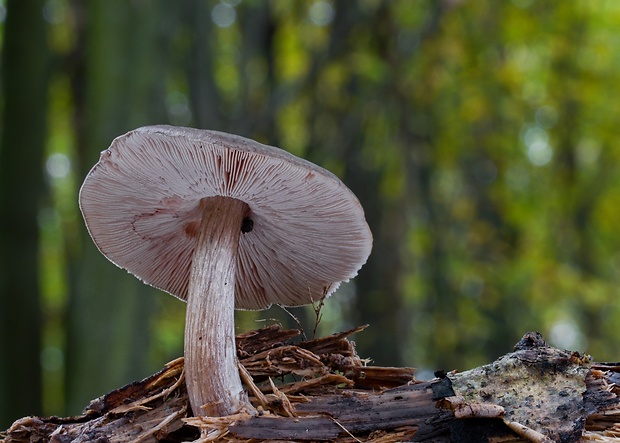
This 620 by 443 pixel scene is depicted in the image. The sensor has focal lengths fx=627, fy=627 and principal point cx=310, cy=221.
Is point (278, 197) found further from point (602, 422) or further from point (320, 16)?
point (320, 16)

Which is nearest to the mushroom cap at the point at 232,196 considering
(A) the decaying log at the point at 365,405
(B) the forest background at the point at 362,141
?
(A) the decaying log at the point at 365,405

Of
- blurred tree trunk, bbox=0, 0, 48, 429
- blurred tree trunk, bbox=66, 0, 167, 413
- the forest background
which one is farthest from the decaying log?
blurred tree trunk, bbox=0, 0, 48, 429

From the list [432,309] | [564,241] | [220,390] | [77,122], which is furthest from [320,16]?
[220,390]

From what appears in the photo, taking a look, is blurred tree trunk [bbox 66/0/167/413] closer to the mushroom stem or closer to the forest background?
the forest background

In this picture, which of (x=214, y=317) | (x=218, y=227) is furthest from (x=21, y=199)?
(x=214, y=317)

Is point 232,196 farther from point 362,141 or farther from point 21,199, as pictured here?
point 362,141
